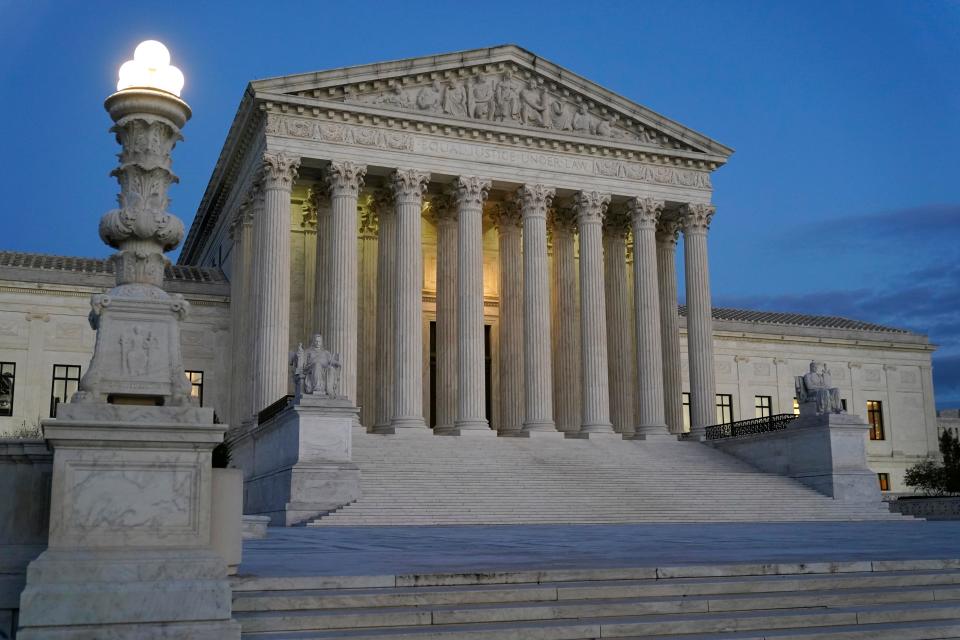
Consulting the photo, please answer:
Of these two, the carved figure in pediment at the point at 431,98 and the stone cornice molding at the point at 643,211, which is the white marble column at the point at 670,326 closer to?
the stone cornice molding at the point at 643,211

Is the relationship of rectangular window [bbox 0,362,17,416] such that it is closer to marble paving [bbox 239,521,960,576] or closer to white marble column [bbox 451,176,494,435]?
white marble column [bbox 451,176,494,435]

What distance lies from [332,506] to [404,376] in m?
11.8

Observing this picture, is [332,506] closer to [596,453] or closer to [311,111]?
[596,453]

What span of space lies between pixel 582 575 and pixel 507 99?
36359 mm

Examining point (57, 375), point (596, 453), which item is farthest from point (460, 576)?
point (57, 375)

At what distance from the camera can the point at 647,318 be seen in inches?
1805

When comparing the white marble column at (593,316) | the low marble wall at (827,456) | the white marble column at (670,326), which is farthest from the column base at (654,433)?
the low marble wall at (827,456)

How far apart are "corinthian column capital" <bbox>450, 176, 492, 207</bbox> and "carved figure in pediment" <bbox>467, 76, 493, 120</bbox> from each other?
9.44ft

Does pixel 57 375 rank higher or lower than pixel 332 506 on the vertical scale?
higher

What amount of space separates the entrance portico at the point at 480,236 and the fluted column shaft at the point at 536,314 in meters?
0.09

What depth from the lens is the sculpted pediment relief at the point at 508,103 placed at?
42.4 metres

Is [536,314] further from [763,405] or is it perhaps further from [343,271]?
[763,405]

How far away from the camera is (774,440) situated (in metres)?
39.2

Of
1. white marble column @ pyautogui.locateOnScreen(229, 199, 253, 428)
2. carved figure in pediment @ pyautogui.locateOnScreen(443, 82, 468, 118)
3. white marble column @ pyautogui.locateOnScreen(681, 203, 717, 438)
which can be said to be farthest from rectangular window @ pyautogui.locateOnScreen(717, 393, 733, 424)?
white marble column @ pyautogui.locateOnScreen(229, 199, 253, 428)
